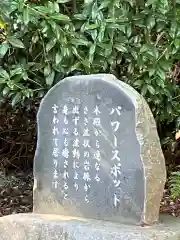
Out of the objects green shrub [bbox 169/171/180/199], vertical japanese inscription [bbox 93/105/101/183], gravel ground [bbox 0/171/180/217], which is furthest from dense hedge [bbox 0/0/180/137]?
gravel ground [bbox 0/171/180/217]

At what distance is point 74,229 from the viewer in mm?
2561

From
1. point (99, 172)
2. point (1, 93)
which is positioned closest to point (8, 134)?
point (1, 93)

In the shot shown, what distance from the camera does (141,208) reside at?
2.51 m

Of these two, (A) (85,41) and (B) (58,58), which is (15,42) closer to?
(B) (58,58)

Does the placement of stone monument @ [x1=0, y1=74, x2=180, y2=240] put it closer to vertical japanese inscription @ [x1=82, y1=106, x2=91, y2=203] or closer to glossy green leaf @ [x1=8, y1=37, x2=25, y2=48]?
vertical japanese inscription @ [x1=82, y1=106, x2=91, y2=203]

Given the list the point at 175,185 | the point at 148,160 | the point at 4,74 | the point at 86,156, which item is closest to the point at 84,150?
the point at 86,156

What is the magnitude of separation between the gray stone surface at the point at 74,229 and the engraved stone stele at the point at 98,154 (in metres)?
0.08

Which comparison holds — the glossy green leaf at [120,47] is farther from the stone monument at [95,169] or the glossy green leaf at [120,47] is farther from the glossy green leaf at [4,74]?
the glossy green leaf at [4,74]

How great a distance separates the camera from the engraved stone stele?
2.51m

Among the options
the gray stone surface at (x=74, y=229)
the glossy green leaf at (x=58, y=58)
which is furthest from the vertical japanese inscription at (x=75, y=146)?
the glossy green leaf at (x=58, y=58)

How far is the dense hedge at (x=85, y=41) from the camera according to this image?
2.81 metres

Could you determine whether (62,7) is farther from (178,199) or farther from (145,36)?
(178,199)

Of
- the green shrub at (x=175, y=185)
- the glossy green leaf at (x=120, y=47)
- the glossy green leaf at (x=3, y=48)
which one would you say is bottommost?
the green shrub at (x=175, y=185)

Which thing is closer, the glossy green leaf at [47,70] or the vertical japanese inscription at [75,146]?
the vertical japanese inscription at [75,146]
